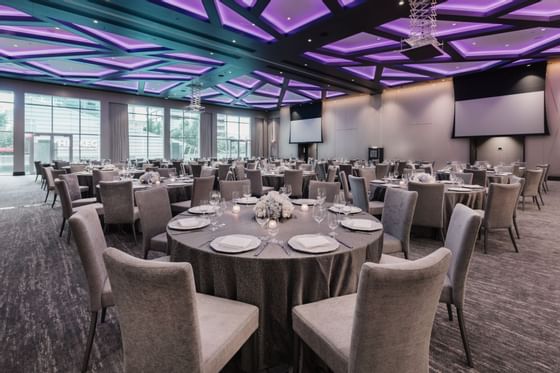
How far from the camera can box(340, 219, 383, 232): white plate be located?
2.10m

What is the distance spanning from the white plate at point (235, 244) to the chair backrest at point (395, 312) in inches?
30.0

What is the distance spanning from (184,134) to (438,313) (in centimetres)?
1845

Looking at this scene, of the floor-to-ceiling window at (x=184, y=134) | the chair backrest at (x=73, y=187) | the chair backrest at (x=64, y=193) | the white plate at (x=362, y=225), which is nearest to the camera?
the white plate at (x=362, y=225)

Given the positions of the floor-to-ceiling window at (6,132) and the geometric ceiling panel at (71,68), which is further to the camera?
the floor-to-ceiling window at (6,132)

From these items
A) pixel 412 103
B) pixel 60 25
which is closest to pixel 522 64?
pixel 412 103

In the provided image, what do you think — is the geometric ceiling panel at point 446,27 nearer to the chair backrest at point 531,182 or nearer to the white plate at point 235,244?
the chair backrest at point 531,182

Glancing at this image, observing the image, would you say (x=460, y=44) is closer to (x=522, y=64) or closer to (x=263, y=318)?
(x=522, y=64)

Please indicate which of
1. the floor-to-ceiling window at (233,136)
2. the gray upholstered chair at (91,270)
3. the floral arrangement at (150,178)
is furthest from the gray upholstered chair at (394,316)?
the floor-to-ceiling window at (233,136)

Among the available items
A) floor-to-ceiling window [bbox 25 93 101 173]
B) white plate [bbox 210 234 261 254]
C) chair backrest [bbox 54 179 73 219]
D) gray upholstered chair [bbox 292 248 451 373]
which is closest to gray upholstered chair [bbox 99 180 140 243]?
chair backrest [bbox 54 179 73 219]

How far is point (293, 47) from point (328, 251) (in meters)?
8.59

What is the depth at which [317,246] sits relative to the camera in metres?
1.73

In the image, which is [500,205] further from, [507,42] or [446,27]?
[507,42]

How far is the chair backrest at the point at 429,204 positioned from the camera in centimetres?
394

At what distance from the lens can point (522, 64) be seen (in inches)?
434
